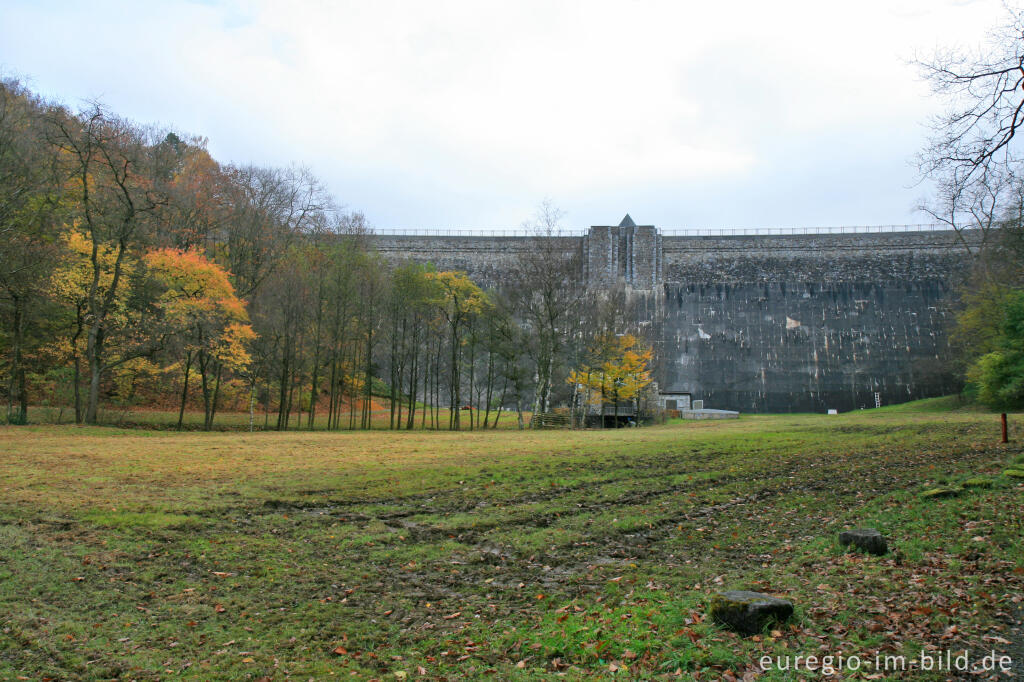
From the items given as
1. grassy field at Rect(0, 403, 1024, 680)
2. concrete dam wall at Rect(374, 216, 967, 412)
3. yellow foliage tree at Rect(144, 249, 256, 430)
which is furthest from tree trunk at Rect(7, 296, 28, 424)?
concrete dam wall at Rect(374, 216, 967, 412)

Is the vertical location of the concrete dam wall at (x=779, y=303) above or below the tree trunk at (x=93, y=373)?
above

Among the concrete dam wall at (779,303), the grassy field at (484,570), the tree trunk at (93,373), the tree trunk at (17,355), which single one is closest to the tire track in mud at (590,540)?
the grassy field at (484,570)

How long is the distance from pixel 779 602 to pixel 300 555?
18.4ft

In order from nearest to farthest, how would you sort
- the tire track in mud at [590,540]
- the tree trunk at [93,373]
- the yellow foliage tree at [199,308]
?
the tire track in mud at [590,540] → the tree trunk at [93,373] → the yellow foliage tree at [199,308]

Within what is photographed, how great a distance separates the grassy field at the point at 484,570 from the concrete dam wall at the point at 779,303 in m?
46.6

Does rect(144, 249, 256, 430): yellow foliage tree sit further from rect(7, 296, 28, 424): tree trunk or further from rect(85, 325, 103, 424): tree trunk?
rect(7, 296, 28, 424): tree trunk

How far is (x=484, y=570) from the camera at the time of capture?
7.96 m

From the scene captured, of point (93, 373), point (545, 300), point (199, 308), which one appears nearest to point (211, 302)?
point (199, 308)

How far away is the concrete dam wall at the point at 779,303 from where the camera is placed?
5766cm

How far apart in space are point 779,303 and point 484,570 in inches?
2395

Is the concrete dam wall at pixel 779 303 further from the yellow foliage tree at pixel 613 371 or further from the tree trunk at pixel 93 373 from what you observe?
the tree trunk at pixel 93 373

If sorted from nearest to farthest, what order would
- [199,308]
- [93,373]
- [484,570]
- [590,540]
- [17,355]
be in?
[484,570]
[590,540]
[17,355]
[93,373]
[199,308]

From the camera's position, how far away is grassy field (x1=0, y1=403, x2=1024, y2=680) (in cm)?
556

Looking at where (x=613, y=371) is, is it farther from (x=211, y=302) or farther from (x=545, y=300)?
(x=211, y=302)
